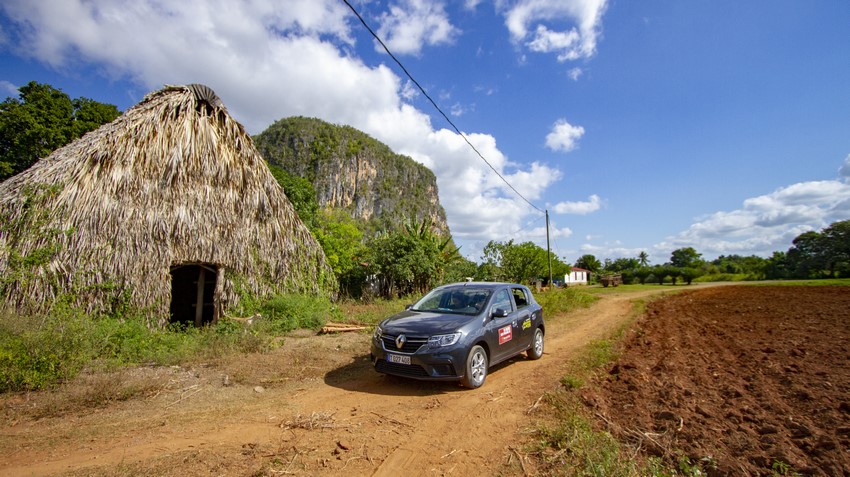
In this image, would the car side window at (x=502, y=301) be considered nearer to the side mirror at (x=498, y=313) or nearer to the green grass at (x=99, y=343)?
the side mirror at (x=498, y=313)

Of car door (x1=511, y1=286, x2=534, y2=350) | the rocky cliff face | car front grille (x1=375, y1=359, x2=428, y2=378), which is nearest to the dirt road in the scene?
car front grille (x1=375, y1=359, x2=428, y2=378)

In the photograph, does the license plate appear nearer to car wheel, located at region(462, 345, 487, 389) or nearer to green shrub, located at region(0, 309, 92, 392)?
car wheel, located at region(462, 345, 487, 389)

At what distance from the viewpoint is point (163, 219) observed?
412 inches

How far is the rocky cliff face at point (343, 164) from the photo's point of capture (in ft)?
339

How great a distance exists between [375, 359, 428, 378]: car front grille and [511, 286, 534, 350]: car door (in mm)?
2248

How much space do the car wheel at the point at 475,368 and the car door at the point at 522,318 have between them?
1.25 meters

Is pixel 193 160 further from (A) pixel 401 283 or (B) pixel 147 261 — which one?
(A) pixel 401 283

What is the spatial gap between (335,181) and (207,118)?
9543cm

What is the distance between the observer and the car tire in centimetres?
591

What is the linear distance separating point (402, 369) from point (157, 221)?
8323 millimetres

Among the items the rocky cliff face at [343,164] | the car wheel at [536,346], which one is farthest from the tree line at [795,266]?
the car wheel at [536,346]

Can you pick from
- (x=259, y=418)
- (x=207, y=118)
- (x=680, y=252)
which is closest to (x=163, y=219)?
(x=207, y=118)

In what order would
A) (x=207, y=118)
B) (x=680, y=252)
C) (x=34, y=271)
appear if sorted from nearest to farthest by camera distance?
(x=34, y=271), (x=207, y=118), (x=680, y=252)

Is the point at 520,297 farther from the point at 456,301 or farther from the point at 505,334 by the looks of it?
the point at 456,301
